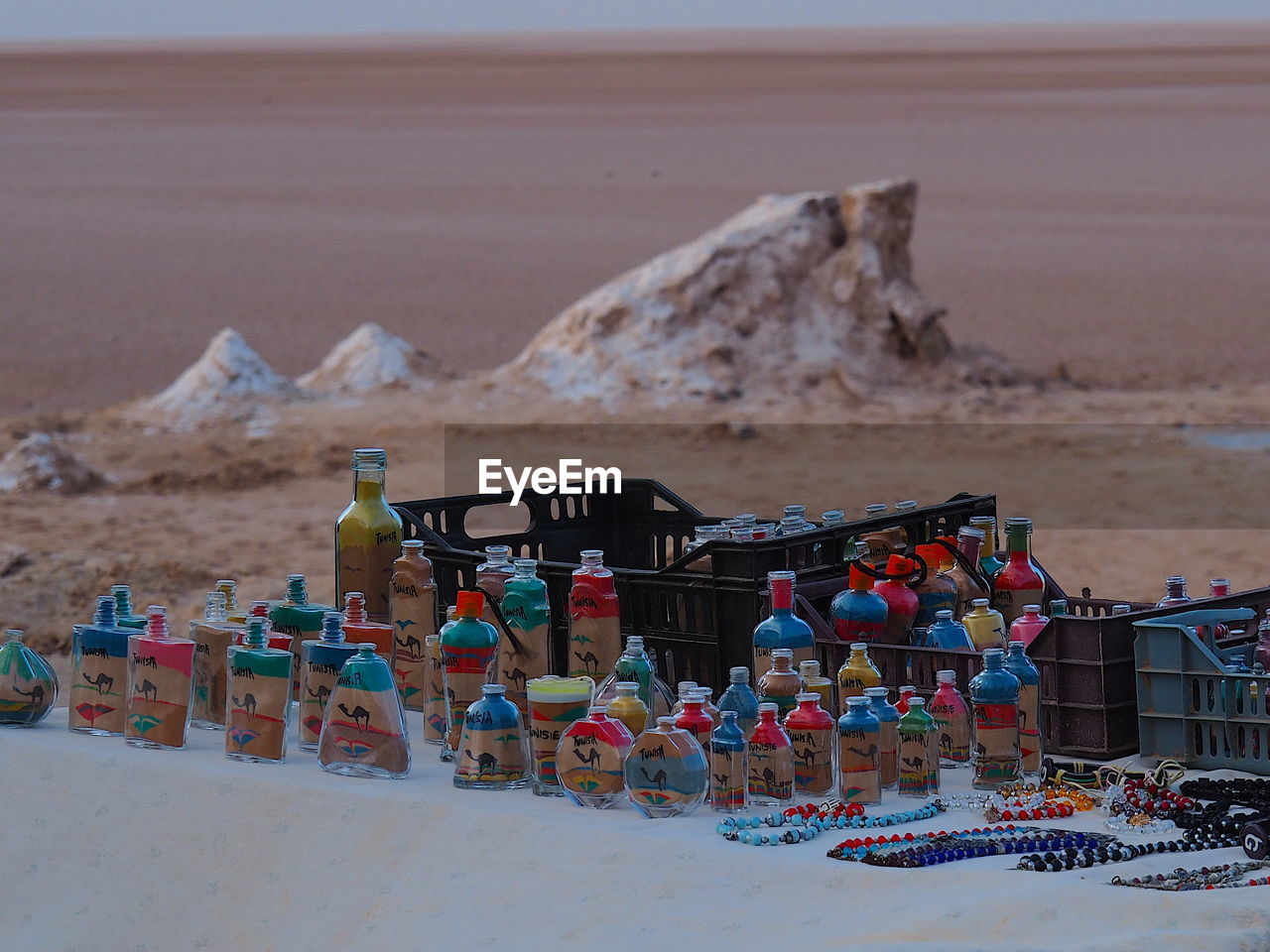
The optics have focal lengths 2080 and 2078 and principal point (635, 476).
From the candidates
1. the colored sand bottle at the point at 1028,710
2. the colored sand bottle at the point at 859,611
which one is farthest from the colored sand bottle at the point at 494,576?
the colored sand bottle at the point at 1028,710

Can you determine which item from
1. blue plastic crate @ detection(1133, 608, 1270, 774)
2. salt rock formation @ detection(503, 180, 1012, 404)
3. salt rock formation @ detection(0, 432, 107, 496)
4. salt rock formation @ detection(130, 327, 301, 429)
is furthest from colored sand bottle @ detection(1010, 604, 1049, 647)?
salt rock formation @ detection(130, 327, 301, 429)

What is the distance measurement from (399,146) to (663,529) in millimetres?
42703

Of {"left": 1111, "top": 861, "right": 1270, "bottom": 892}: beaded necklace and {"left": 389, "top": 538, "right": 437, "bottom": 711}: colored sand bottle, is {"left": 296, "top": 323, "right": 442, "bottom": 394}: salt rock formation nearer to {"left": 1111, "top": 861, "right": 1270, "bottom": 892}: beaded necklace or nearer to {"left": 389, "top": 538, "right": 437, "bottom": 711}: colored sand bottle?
{"left": 389, "top": 538, "right": 437, "bottom": 711}: colored sand bottle

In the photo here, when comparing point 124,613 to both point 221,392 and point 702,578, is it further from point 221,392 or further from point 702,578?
point 221,392

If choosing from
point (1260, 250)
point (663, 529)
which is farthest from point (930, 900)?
point (1260, 250)

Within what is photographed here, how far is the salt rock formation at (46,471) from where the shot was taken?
12.4 m

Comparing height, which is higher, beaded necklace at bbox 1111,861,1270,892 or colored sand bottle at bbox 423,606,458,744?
colored sand bottle at bbox 423,606,458,744

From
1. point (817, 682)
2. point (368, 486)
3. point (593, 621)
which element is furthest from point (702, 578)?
point (368, 486)

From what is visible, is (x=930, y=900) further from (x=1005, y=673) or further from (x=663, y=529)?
(x=663, y=529)

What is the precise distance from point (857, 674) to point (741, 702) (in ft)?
0.76

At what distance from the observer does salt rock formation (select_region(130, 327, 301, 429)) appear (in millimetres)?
14203

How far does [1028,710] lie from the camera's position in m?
3.61

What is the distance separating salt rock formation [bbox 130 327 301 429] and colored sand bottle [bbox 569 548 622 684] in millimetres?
10464

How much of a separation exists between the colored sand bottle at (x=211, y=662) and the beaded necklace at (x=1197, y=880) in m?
1.81
